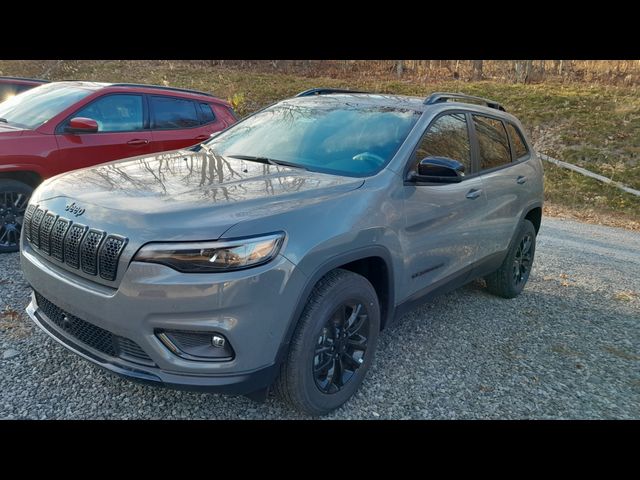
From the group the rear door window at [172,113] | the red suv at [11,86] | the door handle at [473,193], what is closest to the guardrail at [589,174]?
the door handle at [473,193]

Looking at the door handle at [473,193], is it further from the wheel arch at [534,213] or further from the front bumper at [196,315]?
the front bumper at [196,315]

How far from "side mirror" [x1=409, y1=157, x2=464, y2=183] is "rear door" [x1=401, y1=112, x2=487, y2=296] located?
8 centimetres

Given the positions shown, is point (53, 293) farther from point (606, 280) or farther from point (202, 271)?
point (606, 280)

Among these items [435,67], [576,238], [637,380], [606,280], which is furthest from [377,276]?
[435,67]

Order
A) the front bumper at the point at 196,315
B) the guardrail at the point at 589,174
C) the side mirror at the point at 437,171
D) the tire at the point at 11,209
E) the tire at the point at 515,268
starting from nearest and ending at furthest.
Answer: the front bumper at the point at 196,315 → the side mirror at the point at 437,171 → the tire at the point at 515,268 → the tire at the point at 11,209 → the guardrail at the point at 589,174

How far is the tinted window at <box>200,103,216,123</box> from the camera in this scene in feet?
21.9

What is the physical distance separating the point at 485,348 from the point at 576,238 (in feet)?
17.5

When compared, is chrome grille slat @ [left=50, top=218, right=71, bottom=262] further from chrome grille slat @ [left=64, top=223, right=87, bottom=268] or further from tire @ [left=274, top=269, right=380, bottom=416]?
tire @ [left=274, top=269, right=380, bottom=416]

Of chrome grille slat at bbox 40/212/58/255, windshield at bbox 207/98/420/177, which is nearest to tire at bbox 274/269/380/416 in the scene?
windshield at bbox 207/98/420/177

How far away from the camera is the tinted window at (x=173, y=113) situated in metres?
6.12

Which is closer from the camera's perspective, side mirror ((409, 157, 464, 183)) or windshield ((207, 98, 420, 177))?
side mirror ((409, 157, 464, 183))

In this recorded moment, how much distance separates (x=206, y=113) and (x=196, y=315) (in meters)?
4.99

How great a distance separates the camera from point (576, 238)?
27.0 ft

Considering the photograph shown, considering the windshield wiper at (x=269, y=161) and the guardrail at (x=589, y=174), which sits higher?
the windshield wiper at (x=269, y=161)
